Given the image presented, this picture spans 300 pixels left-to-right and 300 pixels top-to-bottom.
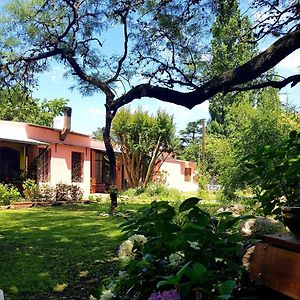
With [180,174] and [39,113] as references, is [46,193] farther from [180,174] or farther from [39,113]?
[39,113]

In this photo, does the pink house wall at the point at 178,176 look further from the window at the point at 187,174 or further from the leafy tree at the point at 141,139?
the leafy tree at the point at 141,139

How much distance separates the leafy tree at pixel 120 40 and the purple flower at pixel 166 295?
14.6ft

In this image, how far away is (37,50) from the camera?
1254 centimetres

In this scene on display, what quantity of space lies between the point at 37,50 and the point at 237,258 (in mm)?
12095

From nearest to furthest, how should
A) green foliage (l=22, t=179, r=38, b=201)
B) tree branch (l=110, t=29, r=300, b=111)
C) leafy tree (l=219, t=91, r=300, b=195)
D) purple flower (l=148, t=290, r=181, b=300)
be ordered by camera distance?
purple flower (l=148, t=290, r=181, b=300) < tree branch (l=110, t=29, r=300, b=111) < leafy tree (l=219, t=91, r=300, b=195) < green foliage (l=22, t=179, r=38, b=201)

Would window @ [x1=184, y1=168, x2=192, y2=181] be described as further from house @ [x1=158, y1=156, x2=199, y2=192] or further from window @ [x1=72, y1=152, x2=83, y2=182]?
window @ [x1=72, y1=152, x2=83, y2=182]

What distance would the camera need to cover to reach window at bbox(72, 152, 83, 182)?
21764 millimetres

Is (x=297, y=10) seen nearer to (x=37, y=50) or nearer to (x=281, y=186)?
(x=281, y=186)

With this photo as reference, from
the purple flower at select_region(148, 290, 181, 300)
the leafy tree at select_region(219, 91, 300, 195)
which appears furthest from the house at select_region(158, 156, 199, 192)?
the purple flower at select_region(148, 290, 181, 300)

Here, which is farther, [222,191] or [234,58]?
[222,191]

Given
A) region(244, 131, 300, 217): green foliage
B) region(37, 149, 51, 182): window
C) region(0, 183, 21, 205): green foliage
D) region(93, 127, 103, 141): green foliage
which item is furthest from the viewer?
region(93, 127, 103, 141): green foliage

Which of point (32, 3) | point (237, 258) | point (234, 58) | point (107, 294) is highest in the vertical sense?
point (32, 3)

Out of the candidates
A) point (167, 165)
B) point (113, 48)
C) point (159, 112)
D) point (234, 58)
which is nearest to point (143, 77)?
point (234, 58)

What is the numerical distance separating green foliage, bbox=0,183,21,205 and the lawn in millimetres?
4369
